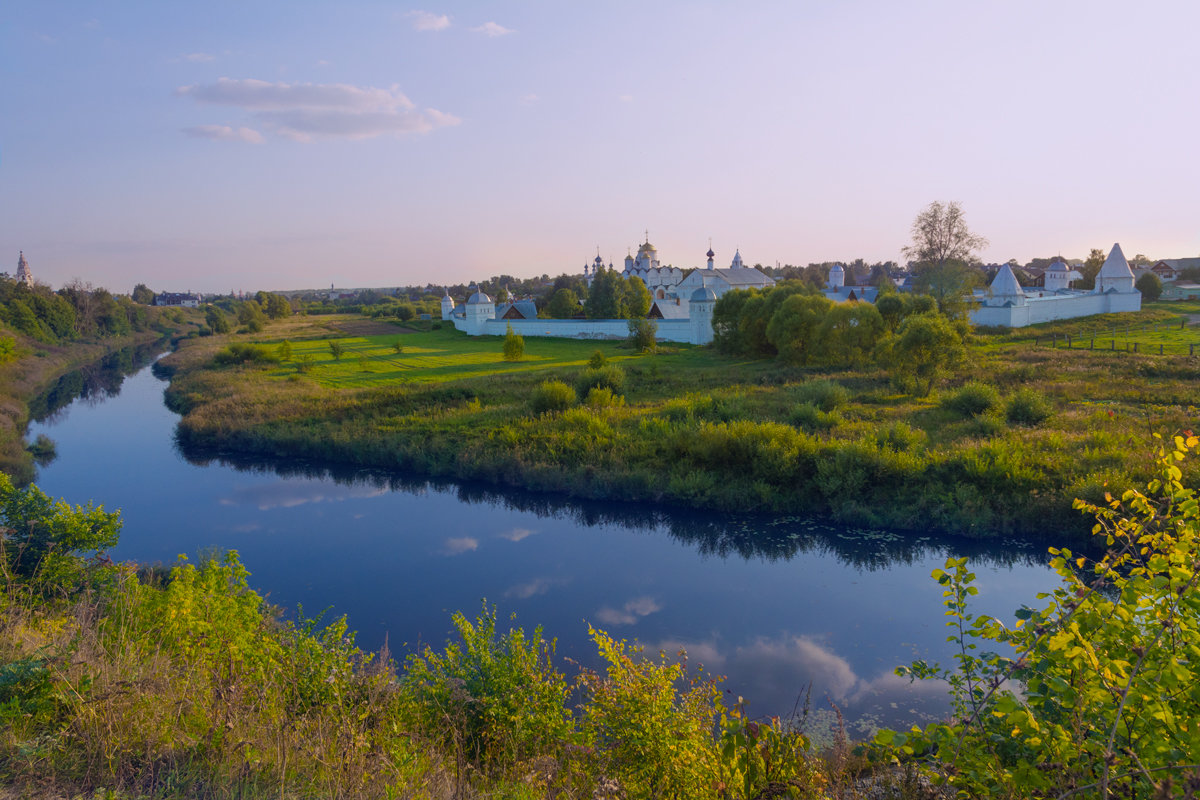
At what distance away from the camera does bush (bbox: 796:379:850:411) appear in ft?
63.1

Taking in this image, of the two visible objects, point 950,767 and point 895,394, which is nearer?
point 950,767

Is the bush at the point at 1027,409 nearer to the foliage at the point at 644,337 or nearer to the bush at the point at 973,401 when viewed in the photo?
the bush at the point at 973,401

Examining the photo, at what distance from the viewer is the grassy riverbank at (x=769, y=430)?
42.6 ft

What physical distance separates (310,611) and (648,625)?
4.97 m

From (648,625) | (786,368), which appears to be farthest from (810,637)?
(786,368)

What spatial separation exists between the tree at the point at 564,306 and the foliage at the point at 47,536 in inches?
1840

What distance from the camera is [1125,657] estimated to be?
9.28 feet

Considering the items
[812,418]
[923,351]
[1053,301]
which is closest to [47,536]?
[812,418]

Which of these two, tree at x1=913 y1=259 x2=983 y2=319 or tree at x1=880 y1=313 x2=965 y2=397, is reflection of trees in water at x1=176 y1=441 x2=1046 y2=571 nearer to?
tree at x1=880 y1=313 x2=965 y2=397

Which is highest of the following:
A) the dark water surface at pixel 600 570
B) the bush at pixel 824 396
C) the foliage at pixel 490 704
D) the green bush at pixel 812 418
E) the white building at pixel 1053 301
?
the white building at pixel 1053 301

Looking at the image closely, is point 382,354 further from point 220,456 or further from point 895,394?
point 895,394

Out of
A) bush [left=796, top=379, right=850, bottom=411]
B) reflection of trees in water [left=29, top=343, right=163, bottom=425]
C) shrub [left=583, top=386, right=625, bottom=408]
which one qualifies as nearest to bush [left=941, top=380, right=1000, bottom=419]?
bush [left=796, top=379, right=850, bottom=411]

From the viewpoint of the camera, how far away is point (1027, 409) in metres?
16.6

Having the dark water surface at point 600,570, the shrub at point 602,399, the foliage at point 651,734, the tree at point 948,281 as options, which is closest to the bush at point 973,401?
the dark water surface at point 600,570
